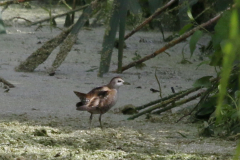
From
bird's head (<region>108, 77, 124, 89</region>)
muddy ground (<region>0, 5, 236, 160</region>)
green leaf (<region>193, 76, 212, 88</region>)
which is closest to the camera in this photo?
muddy ground (<region>0, 5, 236, 160</region>)

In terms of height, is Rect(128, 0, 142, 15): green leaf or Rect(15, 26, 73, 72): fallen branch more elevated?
Rect(128, 0, 142, 15): green leaf

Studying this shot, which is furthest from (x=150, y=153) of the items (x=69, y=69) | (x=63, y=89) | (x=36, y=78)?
(x=69, y=69)

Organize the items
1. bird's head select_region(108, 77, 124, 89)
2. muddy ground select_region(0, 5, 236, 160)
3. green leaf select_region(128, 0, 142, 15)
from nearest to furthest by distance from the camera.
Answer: muddy ground select_region(0, 5, 236, 160) < bird's head select_region(108, 77, 124, 89) < green leaf select_region(128, 0, 142, 15)

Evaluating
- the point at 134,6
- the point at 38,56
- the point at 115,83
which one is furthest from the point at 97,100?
the point at 38,56

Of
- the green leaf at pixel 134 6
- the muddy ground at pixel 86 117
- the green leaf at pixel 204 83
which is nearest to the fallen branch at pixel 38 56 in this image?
the muddy ground at pixel 86 117

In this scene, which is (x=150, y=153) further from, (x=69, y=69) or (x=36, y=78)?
(x=69, y=69)

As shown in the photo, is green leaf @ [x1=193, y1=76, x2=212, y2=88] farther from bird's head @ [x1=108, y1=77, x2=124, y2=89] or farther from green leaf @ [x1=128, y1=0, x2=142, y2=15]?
green leaf @ [x1=128, y1=0, x2=142, y2=15]

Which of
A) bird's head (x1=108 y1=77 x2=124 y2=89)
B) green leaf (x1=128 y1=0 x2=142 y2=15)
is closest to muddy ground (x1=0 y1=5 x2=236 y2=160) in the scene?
bird's head (x1=108 y1=77 x2=124 y2=89)

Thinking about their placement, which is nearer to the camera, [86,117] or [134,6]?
[86,117]

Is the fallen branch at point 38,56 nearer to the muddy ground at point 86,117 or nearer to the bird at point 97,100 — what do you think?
the muddy ground at point 86,117

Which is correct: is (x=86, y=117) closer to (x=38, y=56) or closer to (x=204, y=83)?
(x=204, y=83)

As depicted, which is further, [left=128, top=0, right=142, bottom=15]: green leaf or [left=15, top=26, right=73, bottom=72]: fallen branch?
[left=15, top=26, right=73, bottom=72]: fallen branch

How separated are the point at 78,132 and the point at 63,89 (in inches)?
48.1

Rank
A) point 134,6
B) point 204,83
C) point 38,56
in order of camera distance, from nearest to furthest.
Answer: point 204,83
point 134,6
point 38,56
